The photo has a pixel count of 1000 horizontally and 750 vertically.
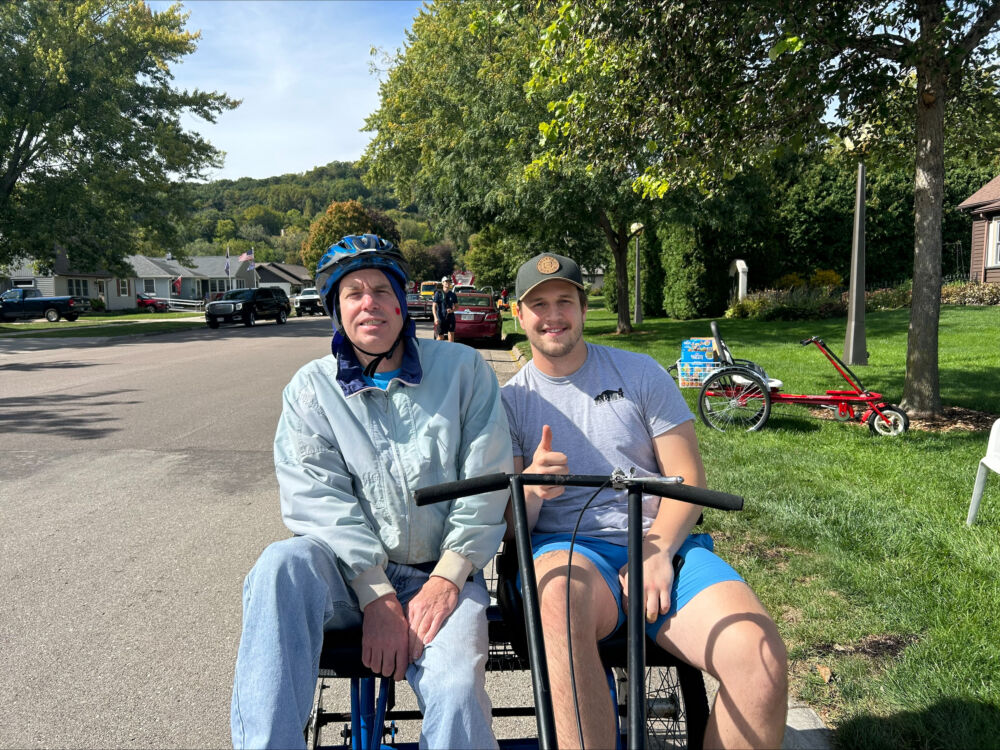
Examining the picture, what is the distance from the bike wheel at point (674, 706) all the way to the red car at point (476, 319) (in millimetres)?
19402

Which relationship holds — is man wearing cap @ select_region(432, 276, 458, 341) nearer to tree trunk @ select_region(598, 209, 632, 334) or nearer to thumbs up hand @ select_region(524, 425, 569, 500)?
tree trunk @ select_region(598, 209, 632, 334)

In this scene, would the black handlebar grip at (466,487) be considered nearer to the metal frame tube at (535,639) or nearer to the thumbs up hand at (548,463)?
the metal frame tube at (535,639)

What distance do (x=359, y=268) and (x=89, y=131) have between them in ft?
102

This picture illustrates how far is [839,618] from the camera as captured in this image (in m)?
3.44

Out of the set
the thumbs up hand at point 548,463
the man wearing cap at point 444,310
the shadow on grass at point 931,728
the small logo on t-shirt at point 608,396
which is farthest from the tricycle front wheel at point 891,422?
the man wearing cap at point 444,310

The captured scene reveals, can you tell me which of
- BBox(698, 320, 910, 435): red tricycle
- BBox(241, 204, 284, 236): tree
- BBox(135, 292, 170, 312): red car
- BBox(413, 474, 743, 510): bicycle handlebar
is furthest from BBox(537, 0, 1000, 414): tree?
BBox(241, 204, 284, 236): tree

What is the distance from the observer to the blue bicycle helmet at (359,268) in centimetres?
254

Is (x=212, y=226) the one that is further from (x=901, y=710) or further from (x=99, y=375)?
(x=901, y=710)

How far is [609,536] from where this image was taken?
2562 mm

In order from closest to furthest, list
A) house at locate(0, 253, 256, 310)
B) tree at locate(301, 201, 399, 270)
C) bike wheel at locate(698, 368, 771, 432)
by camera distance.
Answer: bike wheel at locate(698, 368, 771, 432) < house at locate(0, 253, 256, 310) < tree at locate(301, 201, 399, 270)

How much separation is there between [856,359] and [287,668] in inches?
475

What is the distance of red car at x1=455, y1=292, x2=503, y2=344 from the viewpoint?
72.3 feet

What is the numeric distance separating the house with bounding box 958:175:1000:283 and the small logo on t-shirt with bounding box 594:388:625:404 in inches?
1087

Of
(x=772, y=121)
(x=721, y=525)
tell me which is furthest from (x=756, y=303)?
(x=721, y=525)
